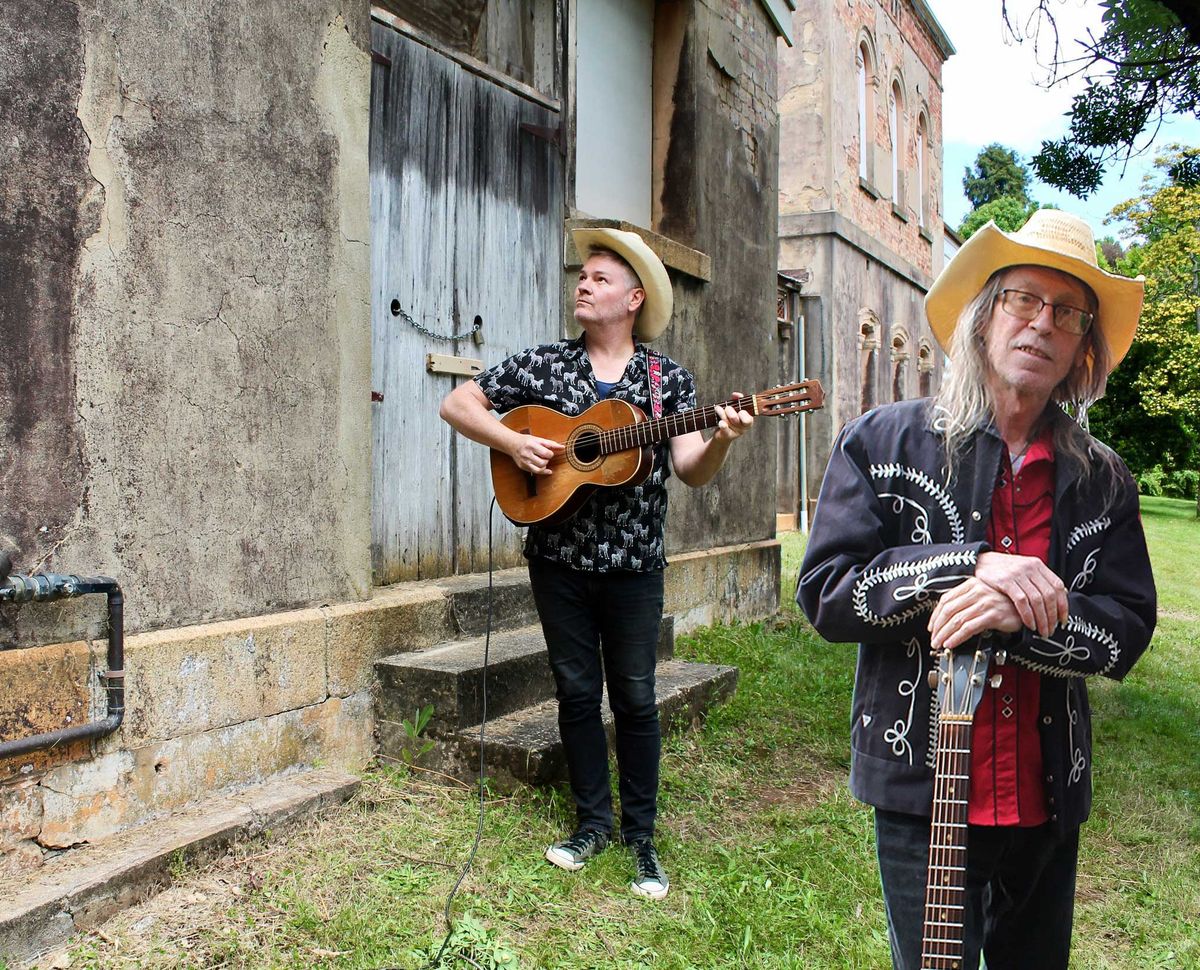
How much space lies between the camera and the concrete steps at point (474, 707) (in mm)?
4094

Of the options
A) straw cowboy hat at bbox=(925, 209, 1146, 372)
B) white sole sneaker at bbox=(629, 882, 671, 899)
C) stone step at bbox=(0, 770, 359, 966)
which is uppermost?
straw cowboy hat at bbox=(925, 209, 1146, 372)

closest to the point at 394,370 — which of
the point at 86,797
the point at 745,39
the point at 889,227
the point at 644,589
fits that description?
the point at 644,589

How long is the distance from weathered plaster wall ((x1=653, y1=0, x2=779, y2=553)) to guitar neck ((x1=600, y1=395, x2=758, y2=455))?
3.14 metres

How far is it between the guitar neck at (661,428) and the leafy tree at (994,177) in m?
44.5

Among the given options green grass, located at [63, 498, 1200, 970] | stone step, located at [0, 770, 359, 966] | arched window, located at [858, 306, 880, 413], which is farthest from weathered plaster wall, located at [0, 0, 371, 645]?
arched window, located at [858, 306, 880, 413]

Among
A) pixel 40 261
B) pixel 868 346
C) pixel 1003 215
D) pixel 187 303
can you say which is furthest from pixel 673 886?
pixel 1003 215

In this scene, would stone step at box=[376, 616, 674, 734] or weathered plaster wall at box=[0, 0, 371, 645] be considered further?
stone step at box=[376, 616, 674, 734]

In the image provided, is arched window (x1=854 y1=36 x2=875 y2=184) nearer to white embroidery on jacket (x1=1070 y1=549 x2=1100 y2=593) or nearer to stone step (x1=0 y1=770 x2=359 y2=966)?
stone step (x1=0 y1=770 x2=359 y2=966)

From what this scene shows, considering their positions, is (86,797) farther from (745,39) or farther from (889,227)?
(889,227)

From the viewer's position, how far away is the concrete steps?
13.4ft

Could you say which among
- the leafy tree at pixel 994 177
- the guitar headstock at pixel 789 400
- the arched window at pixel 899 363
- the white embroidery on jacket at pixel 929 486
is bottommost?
the white embroidery on jacket at pixel 929 486

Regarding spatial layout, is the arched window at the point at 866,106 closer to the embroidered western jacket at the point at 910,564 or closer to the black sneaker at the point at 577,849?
the black sneaker at the point at 577,849

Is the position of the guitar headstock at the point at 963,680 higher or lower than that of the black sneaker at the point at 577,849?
higher

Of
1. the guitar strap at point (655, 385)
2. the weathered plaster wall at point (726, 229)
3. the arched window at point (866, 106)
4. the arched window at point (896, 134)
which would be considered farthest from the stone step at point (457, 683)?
the arched window at point (896, 134)
